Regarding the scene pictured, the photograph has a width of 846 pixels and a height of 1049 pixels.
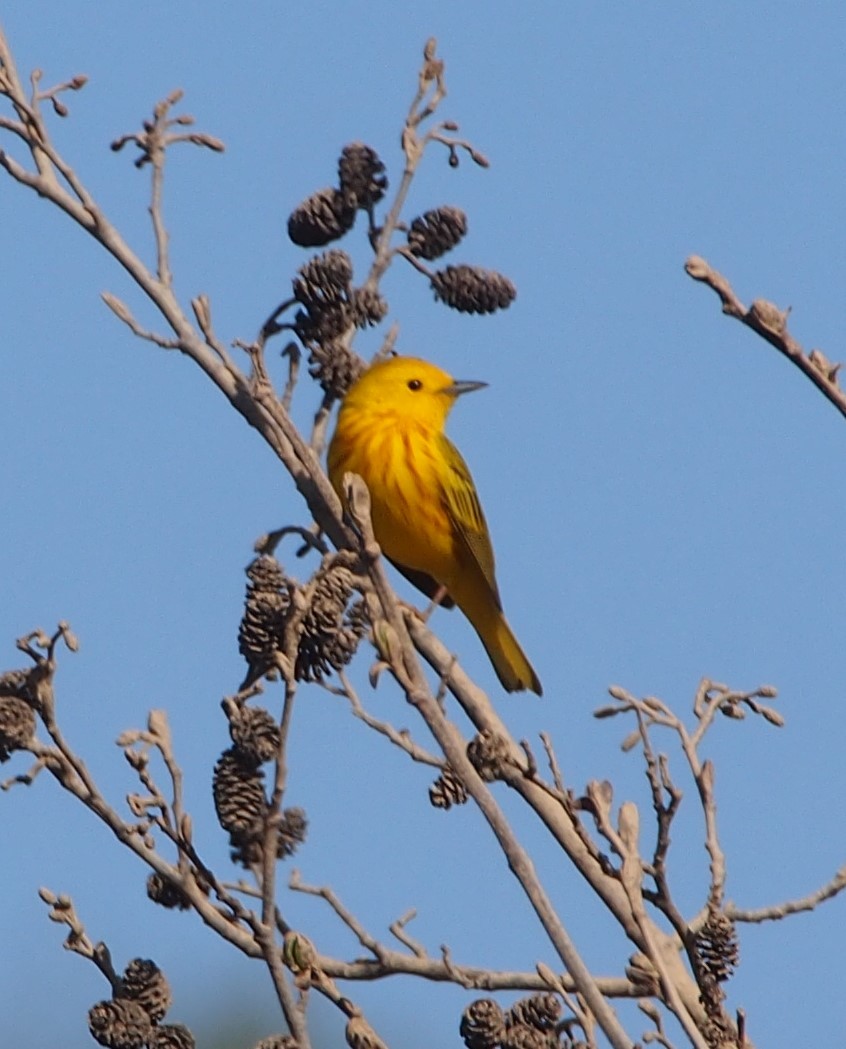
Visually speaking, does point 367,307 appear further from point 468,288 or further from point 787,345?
point 787,345

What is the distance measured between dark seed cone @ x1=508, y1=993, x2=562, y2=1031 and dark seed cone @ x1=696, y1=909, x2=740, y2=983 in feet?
0.90

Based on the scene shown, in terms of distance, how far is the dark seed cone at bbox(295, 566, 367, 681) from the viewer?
125 inches

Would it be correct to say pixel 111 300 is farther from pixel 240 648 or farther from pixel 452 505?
pixel 452 505

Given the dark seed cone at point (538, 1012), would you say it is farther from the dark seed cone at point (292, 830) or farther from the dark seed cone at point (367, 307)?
the dark seed cone at point (367, 307)

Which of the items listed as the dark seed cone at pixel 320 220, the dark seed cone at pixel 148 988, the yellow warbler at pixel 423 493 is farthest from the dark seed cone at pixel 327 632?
the yellow warbler at pixel 423 493

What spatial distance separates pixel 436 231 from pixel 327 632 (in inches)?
65.3

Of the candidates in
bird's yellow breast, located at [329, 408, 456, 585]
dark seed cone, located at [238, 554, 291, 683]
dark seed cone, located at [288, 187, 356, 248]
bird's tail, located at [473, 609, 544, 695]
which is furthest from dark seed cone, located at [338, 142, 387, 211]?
bird's tail, located at [473, 609, 544, 695]

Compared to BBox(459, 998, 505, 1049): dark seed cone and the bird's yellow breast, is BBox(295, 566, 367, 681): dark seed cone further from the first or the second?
the bird's yellow breast

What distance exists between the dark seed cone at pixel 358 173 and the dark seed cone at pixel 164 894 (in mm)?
2030

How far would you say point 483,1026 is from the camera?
2.98 meters

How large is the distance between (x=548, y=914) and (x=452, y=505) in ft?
13.8

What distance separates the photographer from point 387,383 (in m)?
7.04

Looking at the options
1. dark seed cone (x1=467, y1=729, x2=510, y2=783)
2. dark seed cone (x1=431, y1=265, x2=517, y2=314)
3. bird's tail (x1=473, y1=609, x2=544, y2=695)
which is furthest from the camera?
bird's tail (x1=473, y1=609, x2=544, y2=695)

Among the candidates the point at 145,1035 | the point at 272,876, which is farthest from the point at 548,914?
the point at 145,1035
